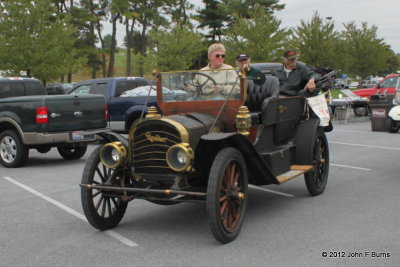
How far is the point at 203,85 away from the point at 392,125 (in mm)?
9932

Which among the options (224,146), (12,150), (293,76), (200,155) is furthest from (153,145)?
(12,150)

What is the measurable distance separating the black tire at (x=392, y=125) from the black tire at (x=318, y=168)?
592cm

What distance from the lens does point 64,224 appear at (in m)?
Answer: 5.85

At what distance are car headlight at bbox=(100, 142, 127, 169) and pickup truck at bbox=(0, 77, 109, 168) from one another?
15.0 ft

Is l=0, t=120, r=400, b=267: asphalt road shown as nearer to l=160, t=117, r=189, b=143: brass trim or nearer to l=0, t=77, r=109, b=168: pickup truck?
l=160, t=117, r=189, b=143: brass trim

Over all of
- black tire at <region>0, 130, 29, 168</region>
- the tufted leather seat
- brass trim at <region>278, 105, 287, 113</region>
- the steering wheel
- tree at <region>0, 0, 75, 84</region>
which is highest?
tree at <region>0, 0, 75, 84</region>

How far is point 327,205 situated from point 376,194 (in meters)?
1.03

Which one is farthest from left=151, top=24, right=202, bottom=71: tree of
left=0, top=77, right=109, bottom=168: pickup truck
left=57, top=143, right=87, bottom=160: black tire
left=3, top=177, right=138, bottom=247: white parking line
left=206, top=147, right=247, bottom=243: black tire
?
left=206, top=147, right=247, bottom=243: black tire

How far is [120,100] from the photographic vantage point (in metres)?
13.8

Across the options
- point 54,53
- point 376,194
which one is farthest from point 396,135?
point 54,53

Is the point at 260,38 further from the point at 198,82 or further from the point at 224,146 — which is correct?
the point at 224,146

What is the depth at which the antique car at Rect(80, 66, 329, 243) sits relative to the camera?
4969mm

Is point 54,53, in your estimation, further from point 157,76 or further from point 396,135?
point 157,76

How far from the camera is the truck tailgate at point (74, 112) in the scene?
33.1 ft
